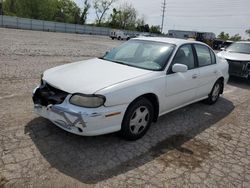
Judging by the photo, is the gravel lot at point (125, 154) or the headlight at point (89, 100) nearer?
the gravel lot at point (125, 154)

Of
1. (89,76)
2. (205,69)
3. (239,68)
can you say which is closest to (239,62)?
(239,68)

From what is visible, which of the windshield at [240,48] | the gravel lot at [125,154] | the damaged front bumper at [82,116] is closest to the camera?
the gravel lot at [125,154]

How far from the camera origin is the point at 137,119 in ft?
12.2

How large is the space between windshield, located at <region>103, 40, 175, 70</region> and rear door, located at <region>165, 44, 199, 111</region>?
20 cm

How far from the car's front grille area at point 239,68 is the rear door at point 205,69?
12.0 feet

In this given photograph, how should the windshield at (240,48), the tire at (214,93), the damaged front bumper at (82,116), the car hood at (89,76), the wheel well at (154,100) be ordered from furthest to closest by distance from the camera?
the windshield at (240,48)
the tire at (214,93)
the wheel well at (154,100)
the car hood at (89,76)
the damaged front bumper at (82,116)

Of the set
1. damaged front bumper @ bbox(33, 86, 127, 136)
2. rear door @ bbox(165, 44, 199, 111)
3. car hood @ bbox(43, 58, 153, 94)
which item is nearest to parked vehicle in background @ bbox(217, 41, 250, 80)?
rear door @ bbox(165, 44, 199, 111)

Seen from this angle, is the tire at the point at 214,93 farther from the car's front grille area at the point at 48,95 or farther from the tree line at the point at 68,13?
the tree line at the point at 68,13

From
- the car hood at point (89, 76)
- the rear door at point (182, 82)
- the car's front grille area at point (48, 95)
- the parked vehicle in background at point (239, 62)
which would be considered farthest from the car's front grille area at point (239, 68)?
the car's front grille area at point (48, 95)

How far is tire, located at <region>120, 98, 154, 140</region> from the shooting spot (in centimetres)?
351

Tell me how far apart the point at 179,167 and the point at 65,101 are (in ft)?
5.74

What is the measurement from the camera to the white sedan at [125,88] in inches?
125

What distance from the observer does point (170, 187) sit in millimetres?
2805

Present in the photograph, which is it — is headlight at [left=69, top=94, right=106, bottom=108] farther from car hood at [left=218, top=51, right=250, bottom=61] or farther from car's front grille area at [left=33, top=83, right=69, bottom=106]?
car hood at [left=218, top=51, right=250, bottom=61]
